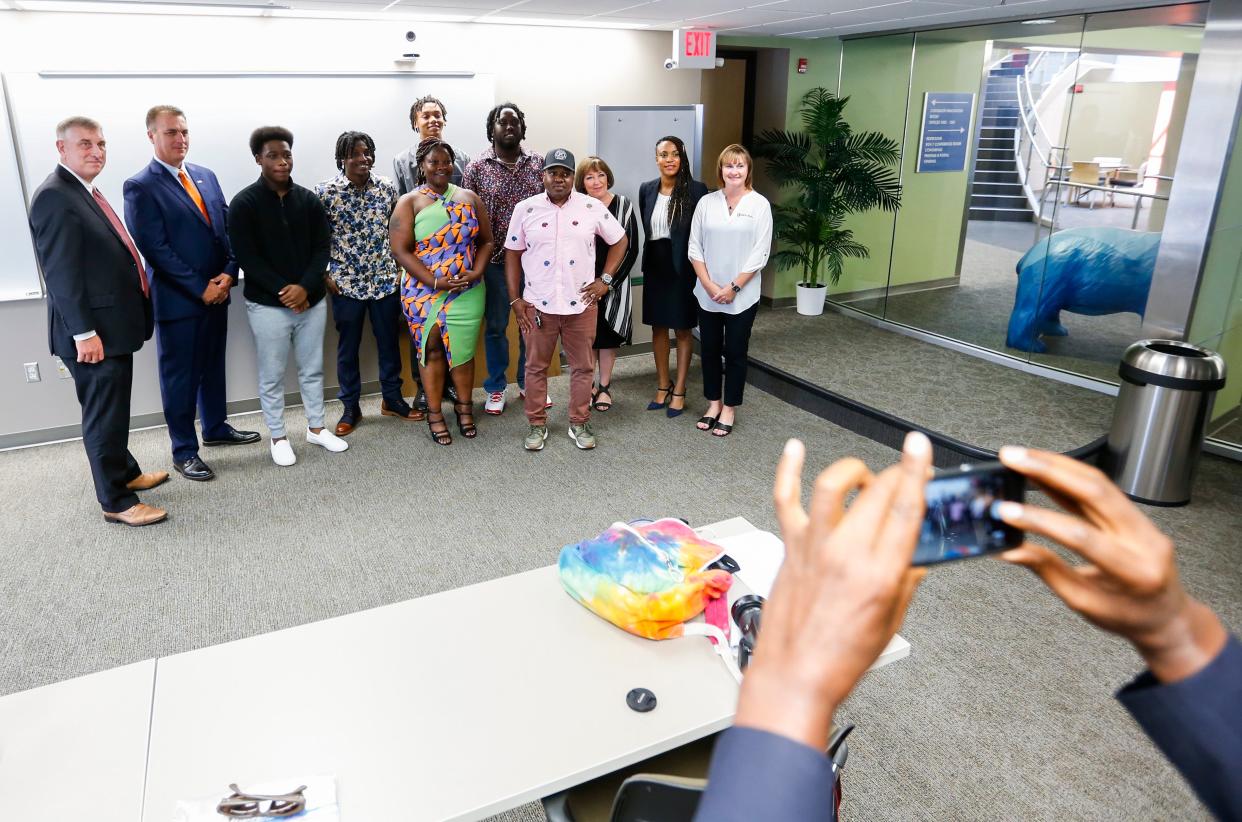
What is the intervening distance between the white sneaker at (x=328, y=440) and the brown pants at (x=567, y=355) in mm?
1102

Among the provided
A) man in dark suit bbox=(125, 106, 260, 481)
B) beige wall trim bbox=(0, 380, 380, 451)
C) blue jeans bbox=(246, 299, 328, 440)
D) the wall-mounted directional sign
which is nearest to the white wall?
beige wall trim bbox=(0, 380, 380, 451)

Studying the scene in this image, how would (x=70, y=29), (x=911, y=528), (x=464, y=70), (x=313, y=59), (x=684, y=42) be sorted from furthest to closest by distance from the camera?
1. (x=684, y=42)
2. (x=464, y=70)
3. (x=313, y=59)
4. (x=70, y=29)
5. (x=911, y=528)

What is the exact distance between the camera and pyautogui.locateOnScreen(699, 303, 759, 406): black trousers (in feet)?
16.7

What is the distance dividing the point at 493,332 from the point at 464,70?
174 centimetres

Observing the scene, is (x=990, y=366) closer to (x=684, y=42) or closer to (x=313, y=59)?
(x=684, y=42)

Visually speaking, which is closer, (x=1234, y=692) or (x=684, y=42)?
(x=1234, y=692)

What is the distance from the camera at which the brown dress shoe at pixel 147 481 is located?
14.4 ft

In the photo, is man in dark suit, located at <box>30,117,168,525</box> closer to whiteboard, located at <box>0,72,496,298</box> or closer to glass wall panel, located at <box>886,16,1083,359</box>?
whiteboard, located at <box>0,72,496,298</box>

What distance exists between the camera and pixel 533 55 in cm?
579

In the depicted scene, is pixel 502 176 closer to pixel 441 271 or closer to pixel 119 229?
pixel 441 271

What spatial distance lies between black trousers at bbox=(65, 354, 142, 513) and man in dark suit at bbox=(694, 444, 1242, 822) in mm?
4028

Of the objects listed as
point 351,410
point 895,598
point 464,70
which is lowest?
point 351,410

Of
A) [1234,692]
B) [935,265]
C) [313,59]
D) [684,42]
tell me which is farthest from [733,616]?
[935,265]

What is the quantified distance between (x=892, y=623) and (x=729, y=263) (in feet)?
15.0
